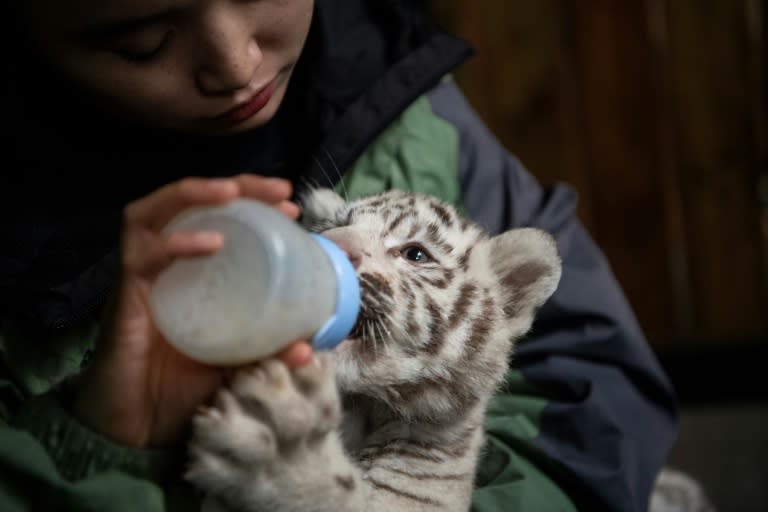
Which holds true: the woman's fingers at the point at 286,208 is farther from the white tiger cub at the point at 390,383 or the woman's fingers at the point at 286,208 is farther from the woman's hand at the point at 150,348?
the white tiger cub at the point at 390,383

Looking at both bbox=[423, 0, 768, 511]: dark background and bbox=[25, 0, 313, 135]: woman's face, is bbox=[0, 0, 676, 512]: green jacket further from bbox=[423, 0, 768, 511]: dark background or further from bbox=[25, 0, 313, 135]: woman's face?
bbox=[423, 0, 768, 511]: dark background

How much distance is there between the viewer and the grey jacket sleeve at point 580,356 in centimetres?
138

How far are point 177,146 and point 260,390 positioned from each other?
0.67 meters

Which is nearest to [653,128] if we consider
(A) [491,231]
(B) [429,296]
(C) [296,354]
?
(A) [491,231]

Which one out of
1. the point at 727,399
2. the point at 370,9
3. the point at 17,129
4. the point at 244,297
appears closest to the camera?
the point at 244,297

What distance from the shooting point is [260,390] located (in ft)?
2.72

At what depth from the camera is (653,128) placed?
3070 mm

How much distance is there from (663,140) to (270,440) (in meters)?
2.55

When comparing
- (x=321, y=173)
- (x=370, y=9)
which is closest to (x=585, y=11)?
(x=370, y=9)

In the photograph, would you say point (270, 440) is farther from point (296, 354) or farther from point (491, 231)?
point (491, 231)

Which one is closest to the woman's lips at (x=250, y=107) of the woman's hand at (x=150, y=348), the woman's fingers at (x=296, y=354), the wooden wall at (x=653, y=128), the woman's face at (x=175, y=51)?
the woman's face at (x=175, y=51)

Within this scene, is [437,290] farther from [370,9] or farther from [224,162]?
[370,9]

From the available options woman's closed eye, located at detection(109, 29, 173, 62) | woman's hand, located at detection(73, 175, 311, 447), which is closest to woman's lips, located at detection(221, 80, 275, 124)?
woman's closed eye, located at detection(109, 29, 173, 62)

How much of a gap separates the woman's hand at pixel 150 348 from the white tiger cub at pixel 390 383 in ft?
0.20
